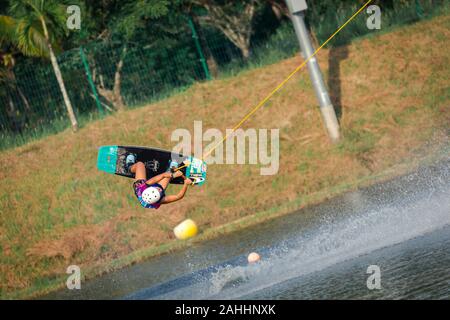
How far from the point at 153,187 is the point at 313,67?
6137 mm

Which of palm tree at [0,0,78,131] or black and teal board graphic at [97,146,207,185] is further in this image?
palm tree at [0,0,78,131]

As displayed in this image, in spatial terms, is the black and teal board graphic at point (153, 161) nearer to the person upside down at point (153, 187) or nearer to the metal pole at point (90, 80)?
the person upside down at point (153, 187)

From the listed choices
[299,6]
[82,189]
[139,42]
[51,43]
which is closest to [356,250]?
[299,6]

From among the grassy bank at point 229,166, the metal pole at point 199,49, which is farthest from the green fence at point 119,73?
the grassy bank at point 229,166

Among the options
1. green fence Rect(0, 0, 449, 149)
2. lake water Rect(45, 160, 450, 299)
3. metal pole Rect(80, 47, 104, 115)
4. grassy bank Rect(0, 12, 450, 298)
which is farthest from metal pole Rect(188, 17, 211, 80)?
lake water Rect(45, 160, 450, 299)

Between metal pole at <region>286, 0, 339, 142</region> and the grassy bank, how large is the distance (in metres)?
0.43

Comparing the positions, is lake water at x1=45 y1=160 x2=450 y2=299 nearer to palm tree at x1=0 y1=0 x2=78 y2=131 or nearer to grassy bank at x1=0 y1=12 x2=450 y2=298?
grassy bank at x1=0 y1=12 x2=450 y2=298

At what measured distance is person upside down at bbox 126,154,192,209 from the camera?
37.1 feet

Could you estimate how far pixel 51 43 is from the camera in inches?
750

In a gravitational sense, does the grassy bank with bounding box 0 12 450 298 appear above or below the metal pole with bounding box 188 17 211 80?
below

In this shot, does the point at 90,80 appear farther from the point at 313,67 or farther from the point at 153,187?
the point at 153,187

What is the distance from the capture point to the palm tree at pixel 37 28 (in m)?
18.6

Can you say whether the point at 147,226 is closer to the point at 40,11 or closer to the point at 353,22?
the point at 40,11

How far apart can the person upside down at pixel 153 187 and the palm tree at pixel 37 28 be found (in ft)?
22.7
